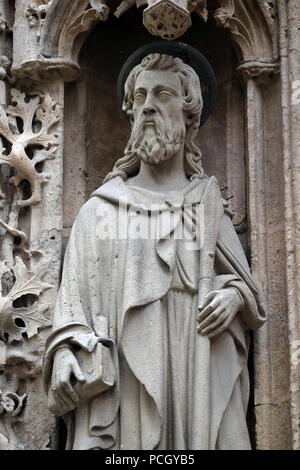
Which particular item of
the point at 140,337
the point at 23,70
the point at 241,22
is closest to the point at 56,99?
the point at 23,70

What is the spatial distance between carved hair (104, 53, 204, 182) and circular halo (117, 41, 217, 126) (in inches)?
3.9

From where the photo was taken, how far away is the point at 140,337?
739 cm

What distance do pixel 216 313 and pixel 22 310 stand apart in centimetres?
96

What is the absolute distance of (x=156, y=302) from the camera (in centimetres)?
744

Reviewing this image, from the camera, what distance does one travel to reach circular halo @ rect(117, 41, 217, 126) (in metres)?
8.13

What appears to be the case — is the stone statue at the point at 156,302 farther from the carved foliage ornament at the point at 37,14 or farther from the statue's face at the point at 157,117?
the carved foliage ornament at the point at 37,14

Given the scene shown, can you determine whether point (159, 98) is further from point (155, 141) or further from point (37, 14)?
point (37, 14)

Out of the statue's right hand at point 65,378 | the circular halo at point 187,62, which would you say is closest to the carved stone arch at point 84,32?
the circular halo at point 187,62

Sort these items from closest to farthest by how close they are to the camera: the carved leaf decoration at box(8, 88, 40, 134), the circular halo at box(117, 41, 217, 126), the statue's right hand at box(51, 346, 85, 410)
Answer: the statue's right hand at box(51, 346, 85, 410)
the circular halo at box(117, 41, 217, 126)
the carved leaf decoration at box(8, 88, 40, 134)

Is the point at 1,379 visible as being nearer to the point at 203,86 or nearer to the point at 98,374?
the point at 98,374

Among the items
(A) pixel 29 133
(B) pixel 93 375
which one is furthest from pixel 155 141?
(B) pixel 93 375

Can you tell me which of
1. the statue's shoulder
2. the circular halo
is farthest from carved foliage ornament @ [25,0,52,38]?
the statue's shoulder

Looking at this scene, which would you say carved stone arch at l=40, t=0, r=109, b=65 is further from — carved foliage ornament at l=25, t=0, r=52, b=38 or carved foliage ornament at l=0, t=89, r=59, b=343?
carved foliage ornament at l=0, t=89, r=59, b=343

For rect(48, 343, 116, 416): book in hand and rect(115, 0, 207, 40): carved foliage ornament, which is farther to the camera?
rect(115, 0, 207, 40): carved foliage ornament
